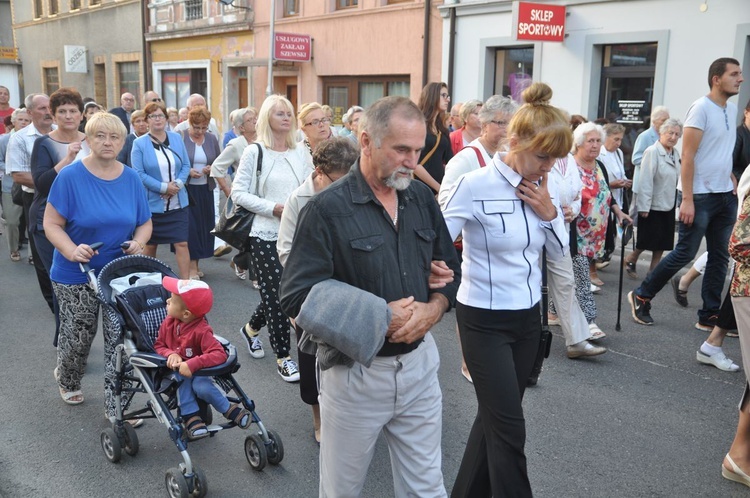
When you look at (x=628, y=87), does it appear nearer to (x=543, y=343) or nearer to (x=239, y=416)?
(x=543, y=343)

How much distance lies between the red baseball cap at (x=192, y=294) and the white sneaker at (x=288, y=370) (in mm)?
1614

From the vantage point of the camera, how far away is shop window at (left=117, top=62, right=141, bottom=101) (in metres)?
28.5

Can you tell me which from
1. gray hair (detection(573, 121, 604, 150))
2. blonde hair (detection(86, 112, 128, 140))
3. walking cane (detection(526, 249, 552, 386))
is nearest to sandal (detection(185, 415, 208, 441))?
walking cane (detection(526, 249, 552, 386))

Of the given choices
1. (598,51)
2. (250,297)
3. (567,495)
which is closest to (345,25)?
(598,51)

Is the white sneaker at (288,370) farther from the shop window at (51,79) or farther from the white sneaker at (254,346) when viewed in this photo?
the shop window at (51,79)

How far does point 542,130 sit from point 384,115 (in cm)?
83

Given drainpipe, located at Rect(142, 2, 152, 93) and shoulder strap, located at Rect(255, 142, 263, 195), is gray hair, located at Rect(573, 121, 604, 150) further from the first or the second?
drainpipe, located at Rect(142, 2, 152, 93)

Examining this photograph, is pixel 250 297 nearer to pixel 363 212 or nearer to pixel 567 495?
pixel 567 495

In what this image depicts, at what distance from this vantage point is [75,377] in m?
4.88

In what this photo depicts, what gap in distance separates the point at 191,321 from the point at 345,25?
51.6 feet

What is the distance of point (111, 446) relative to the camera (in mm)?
4074

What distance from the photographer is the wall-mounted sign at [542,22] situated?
514 inches

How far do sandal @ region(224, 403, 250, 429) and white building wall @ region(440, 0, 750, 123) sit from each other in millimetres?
10003

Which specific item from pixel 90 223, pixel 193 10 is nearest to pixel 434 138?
pixel 90 223
